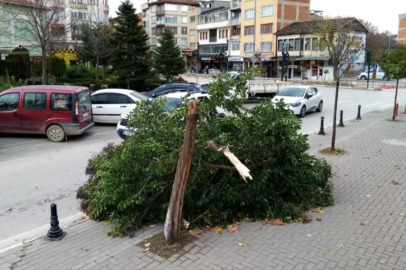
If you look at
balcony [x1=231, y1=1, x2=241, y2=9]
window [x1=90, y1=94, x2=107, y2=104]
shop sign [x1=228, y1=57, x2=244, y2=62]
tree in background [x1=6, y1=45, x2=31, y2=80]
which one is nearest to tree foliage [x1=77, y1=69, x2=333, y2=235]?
window [x1=90, y1=94, x2=107, y2=104]

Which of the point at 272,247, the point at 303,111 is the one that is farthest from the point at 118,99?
the point at 272,247

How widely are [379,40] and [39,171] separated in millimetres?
78083

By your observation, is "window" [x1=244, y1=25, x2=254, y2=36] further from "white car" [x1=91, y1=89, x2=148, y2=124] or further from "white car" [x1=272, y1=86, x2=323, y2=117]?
"white car" [x1=91, y1=89, x2=148, y2=124]

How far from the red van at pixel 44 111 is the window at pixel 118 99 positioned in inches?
111

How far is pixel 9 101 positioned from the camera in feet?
42.5

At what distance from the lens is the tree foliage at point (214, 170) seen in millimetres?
5695

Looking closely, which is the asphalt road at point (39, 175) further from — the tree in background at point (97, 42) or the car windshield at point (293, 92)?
the tree in background at point (97, 42)

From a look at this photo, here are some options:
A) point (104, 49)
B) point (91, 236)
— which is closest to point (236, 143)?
point (91, 236)

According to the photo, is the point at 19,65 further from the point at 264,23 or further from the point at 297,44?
the point at 264,23

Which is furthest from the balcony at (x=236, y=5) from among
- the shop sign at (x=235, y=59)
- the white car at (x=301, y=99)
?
the white car at (x=301, y=99)

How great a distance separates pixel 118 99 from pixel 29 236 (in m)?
10.7

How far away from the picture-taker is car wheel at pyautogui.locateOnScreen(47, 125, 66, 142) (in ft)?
42.0

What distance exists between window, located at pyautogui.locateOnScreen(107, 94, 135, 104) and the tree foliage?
30.2 ft

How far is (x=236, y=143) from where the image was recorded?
6207mm
